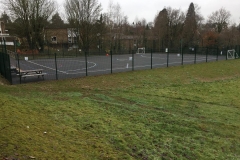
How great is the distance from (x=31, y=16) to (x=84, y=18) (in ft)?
31.3

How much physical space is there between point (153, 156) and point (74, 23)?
129 ft

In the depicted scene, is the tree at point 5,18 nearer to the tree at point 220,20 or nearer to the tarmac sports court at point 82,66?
the tarmac sports court at point 82,66

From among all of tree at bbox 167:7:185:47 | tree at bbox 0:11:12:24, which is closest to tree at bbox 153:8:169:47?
tree at bbox 167:7:185:47

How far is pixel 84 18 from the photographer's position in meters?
40.0

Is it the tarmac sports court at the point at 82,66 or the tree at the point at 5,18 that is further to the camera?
the tree at the point at 5,18

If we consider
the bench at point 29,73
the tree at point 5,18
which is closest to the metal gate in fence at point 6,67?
the bench at point 29,73

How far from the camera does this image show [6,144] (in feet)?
11.3

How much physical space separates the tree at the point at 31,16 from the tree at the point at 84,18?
3762 mm

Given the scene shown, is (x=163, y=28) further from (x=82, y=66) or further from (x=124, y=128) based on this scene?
(x=124, y=128)

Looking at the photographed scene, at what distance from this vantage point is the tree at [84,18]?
3934 centimetres

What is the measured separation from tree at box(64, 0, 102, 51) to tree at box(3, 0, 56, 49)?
12.3 feet

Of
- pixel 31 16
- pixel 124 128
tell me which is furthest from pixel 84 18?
pixel 124 128

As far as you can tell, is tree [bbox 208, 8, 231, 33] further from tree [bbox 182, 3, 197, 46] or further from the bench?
the bench

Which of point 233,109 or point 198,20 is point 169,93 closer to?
point 233,109
